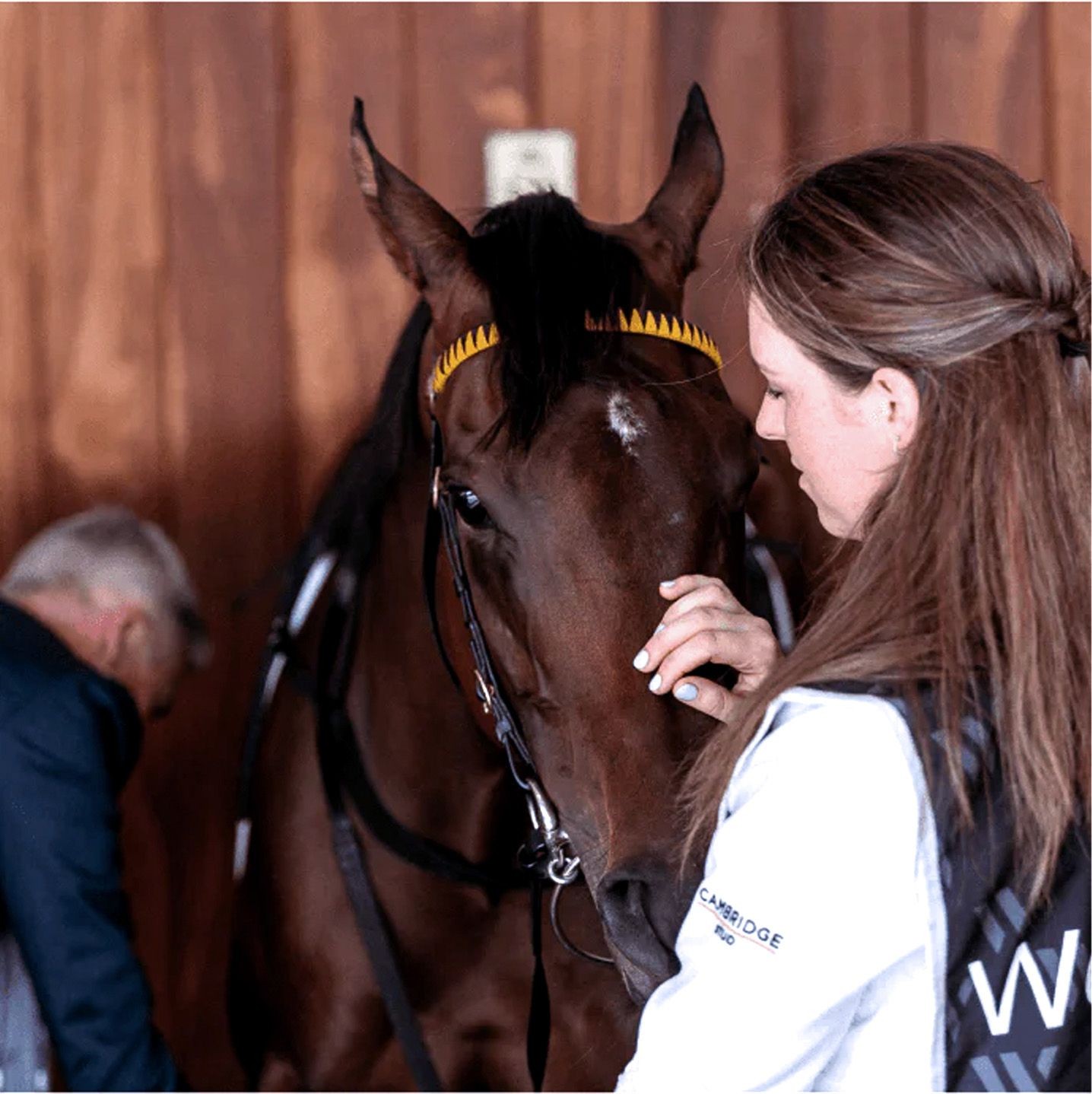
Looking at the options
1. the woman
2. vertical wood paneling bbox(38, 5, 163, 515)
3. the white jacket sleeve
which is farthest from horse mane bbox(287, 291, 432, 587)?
the white jacket sleeve

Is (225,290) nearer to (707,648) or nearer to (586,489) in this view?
(586,489)

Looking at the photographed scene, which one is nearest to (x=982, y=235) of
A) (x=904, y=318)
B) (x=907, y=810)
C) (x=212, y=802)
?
(x=904, y=318)

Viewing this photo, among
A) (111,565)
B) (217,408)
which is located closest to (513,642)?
(111,565)

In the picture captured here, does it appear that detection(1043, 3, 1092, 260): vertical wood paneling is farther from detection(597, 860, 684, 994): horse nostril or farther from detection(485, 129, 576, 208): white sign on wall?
detection(597, 860, 684, 994): horse nostril

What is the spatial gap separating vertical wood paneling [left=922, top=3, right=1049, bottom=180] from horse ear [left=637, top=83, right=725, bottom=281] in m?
0.81

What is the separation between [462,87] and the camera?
2.20 m

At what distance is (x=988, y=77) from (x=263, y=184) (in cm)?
114

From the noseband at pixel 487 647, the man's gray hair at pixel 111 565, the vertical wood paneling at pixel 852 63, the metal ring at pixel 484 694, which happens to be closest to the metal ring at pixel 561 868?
the noseband at pixel 487 647

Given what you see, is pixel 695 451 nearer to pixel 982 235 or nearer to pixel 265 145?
pixel 982 235

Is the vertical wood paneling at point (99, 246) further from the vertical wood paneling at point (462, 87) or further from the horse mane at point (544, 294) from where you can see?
the horse mane at point (544, 294)

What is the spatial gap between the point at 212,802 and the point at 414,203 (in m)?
1.21

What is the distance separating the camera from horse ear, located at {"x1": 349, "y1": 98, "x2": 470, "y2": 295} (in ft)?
4.51

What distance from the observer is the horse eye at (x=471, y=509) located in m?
1.23

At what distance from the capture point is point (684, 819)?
3.37 ft
